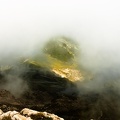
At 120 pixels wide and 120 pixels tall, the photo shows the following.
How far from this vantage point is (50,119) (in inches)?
6939

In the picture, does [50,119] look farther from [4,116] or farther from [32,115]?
[4,116]

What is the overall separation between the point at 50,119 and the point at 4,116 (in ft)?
79.8

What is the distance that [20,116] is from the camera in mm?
174875

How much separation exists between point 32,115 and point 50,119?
10.2 meters

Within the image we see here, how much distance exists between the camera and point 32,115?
587 ft

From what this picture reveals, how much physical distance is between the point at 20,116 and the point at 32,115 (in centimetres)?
716

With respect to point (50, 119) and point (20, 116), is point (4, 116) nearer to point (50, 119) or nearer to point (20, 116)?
point (20, 116)

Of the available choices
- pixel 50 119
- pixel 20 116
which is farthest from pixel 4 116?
pixel 50 119

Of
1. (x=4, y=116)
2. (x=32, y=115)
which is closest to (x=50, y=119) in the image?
(x=32, y=115)

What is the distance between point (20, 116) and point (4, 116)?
887 cm

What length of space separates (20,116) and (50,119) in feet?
51.8
